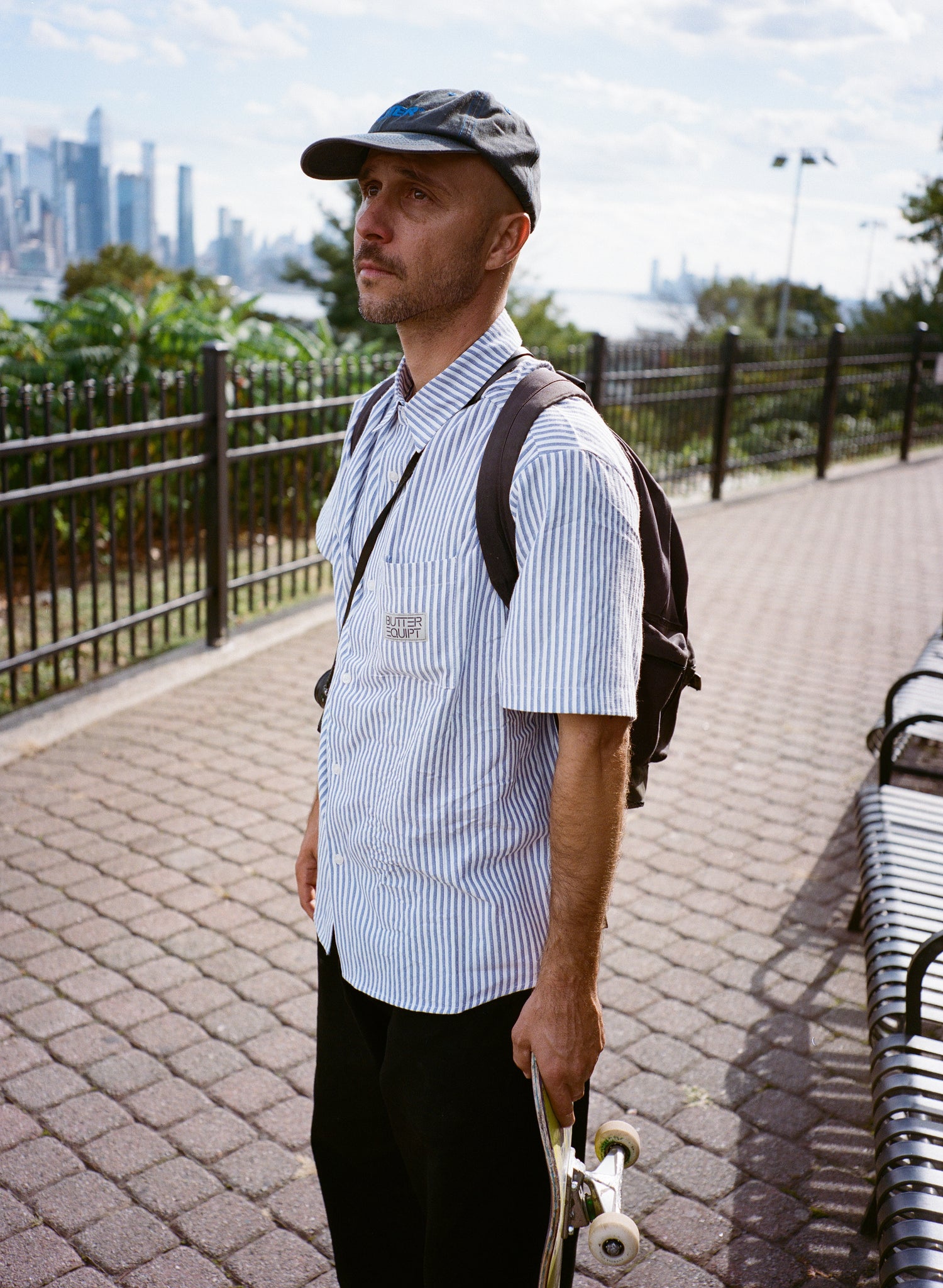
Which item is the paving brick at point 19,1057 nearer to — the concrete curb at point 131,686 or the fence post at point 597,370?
the concrete curb at point 131,686

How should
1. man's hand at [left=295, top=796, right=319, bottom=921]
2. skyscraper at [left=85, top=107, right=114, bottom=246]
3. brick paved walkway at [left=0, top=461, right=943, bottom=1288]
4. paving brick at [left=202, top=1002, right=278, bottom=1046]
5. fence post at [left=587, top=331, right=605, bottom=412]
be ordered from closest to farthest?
man's hand at [left=295, top=796, right=319, bottom=921]
brick paved walkway at [left=0, top=461, right=943, bottom=1288]
paving brick at [left=202, top=1002, right=278, bottom=1046]
fence post at [left=587, top=331, right=605, bottom=412]
skyscraper at [left=85, top=107, right=114, bottom=246]

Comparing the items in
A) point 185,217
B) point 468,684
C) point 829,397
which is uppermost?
point 185,217

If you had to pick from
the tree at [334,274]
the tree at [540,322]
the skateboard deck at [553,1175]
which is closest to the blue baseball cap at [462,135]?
the skateboard deck at [553,1175]

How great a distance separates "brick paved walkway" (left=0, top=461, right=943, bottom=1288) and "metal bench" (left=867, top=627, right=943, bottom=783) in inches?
20.3

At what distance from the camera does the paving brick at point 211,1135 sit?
111 inches

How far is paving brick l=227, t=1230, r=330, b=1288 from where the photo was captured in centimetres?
247

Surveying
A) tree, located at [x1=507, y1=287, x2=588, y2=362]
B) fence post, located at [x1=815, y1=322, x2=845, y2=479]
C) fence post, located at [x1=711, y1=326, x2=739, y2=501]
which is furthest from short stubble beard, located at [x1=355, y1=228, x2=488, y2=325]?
tree, located at [x1=507, y1=287, x2=588, y2=362]

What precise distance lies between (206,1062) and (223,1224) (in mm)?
595

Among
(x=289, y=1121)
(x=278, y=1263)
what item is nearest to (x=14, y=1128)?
(x=289, y=1121)

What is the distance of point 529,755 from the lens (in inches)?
69.2

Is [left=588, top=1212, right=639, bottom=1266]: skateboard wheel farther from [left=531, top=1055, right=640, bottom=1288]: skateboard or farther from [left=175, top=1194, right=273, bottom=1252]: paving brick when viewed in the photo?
[left=175, top=1194, right=273, bottom=1252]: paving brick

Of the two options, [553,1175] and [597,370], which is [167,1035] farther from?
[597,370]

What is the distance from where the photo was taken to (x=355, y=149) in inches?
73.8

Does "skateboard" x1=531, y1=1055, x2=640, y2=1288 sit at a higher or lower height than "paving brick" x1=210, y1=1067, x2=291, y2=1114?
higher
